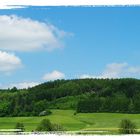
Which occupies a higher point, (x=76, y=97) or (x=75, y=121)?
(x=76, y=97)

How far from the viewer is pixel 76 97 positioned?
9050 centimetres

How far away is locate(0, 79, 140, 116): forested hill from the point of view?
238 ft

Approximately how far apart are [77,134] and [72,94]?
295 feet

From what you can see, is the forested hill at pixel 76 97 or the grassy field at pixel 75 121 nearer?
the grassy field at pixel 75 121

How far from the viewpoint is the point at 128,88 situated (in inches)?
3310

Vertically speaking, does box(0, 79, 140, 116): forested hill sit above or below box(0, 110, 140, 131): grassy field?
above

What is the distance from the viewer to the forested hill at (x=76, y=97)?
72562 millimetres

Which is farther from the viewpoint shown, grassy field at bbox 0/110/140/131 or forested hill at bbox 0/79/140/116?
forested hill at bbox 0/79/140/116

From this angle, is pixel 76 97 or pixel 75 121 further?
pixel 76 97

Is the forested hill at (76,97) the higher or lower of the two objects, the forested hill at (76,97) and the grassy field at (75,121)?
the higher
